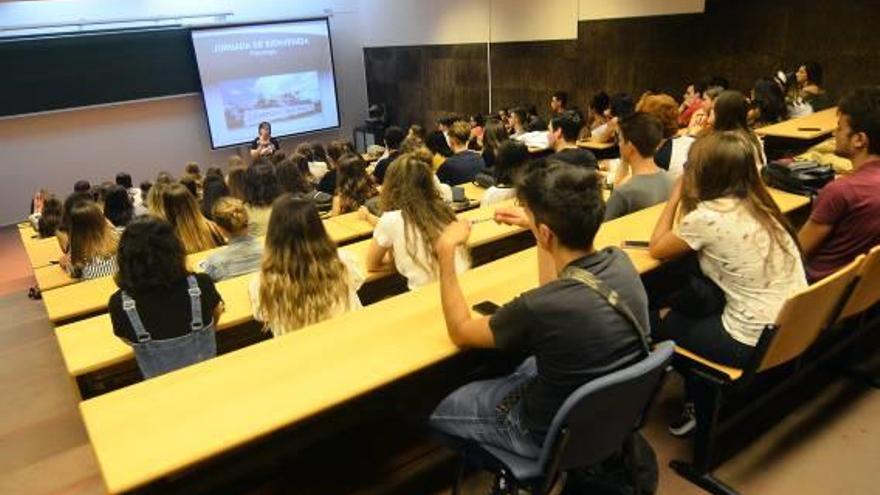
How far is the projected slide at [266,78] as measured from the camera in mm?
8828

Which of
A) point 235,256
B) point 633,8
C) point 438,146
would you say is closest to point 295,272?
point 235,256

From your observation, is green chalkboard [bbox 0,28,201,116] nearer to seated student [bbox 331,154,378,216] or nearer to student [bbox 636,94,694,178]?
seated student [bbox 331,154,378,216]

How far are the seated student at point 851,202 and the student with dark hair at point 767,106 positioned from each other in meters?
2.99

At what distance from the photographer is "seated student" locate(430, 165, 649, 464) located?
133cm

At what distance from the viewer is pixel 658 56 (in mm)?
6809

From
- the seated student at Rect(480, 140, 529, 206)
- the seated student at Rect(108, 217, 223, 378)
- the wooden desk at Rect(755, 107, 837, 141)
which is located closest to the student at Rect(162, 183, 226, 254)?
the seated student at Rect(108, 217, 223, 378)

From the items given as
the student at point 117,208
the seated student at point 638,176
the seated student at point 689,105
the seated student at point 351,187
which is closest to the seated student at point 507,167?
the seated student at point 638,176

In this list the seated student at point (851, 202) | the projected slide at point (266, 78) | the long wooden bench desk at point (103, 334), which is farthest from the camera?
the projected slide at point (266, 78)

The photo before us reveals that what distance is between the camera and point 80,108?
8.00m

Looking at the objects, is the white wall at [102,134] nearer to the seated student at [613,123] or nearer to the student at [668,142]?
the seated student at [613,123]

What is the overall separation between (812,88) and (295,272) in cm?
541

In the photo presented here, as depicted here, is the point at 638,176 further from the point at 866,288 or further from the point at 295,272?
the point at 295,272

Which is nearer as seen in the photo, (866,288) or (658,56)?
(866,288)

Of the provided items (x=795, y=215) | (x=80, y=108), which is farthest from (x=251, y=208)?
(x=80, y=108)
